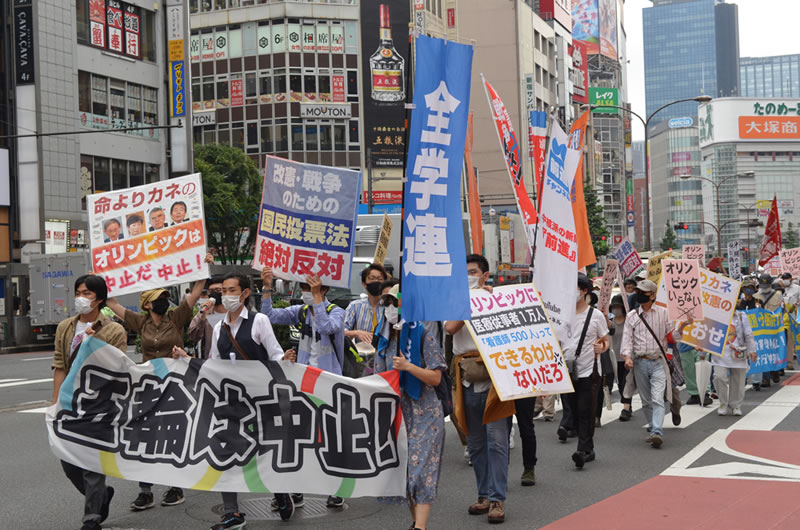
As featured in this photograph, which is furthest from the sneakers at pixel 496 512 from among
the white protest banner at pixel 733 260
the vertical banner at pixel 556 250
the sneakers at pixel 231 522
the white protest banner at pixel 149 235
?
the white protest banner at pixel 733 260

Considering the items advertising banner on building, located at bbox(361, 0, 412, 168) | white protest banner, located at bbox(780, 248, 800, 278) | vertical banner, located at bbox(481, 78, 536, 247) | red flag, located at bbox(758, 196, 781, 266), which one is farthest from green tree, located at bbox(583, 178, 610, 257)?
vertical banner, located at bbox(481, 78, 536, 247)

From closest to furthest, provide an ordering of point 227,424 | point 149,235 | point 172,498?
1. point 227,424
2. point 172,498
3. point 149,235

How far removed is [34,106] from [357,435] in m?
33.8

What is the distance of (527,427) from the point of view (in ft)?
27.9

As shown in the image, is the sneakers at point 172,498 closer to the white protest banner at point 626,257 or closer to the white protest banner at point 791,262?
the white protest banner at point 626,257

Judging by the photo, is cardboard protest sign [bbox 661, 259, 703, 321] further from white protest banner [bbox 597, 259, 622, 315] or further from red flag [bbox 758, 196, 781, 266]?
red flag [bbox 758, 196, 781, 266]

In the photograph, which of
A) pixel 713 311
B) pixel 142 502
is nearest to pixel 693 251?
pixel 713 311

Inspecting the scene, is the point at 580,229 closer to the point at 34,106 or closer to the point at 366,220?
the point at 366,220

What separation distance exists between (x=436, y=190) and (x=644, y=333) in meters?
5.29

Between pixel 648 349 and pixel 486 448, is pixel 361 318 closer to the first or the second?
pixel 486 448

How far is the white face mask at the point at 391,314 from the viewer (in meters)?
6.68

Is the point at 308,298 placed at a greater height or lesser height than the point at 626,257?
lesser

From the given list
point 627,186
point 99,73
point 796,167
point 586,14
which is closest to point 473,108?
point 99,73

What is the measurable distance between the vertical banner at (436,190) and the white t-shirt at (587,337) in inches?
134
